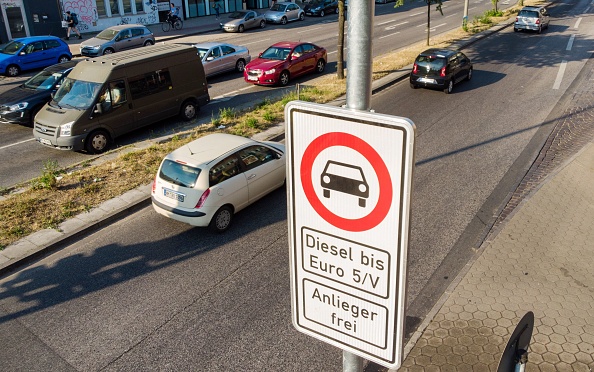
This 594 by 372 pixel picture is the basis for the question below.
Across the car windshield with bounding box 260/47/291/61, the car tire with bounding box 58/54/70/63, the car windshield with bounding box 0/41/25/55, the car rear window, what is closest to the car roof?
the car windshield with bounding box 260/47/291/61

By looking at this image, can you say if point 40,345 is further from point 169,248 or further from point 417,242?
point 417,242

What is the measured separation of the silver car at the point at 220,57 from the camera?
22.2 m

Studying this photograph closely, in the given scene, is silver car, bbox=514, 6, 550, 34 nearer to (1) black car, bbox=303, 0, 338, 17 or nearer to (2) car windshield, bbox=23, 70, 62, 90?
(1) black car, bbox=303, 0, 338, 17

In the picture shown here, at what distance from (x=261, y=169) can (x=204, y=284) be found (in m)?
3.20

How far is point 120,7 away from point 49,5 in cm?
553

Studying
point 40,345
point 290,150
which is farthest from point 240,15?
point 290,150

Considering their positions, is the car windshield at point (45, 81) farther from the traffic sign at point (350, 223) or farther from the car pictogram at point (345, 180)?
the car pictogram at point (345, 180)

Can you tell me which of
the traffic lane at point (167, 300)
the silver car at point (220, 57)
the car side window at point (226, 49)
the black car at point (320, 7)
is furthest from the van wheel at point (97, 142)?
the black car at point (320, 7)

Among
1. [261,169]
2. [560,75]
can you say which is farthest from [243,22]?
[261,169]

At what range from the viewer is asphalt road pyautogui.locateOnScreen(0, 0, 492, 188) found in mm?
14500

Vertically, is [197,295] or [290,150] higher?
[290,150]

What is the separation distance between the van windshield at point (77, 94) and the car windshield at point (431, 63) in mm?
11684

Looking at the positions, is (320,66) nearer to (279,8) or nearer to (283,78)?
(283,78)

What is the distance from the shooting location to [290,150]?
2.59 metres
